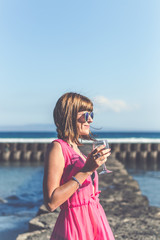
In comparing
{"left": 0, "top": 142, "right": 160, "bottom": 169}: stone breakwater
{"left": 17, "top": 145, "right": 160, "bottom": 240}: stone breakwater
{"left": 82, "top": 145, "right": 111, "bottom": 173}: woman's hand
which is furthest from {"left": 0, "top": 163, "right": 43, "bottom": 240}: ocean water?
{"left": 0, "top": 142, "right": 160, "bottom": 169}: stone breakwater

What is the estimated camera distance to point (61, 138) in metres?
1.98

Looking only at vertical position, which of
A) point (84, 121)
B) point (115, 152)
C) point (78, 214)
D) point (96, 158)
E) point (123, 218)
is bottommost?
point (123, 218)

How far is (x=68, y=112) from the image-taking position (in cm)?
191

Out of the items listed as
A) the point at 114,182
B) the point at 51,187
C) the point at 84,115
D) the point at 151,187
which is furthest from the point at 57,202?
the point at 151,187

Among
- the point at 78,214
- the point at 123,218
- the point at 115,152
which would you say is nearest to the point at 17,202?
the point at 123,218

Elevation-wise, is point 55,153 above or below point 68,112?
below

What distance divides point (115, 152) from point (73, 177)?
19329 millimetres

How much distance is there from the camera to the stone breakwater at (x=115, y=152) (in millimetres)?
20297

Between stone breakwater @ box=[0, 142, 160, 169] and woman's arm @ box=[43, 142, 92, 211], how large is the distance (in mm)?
18559

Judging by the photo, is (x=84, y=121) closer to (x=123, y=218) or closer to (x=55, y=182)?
(x=55, y=182)

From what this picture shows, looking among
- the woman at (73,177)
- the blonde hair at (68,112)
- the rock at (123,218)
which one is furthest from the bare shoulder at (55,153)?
the rock at (123,218)

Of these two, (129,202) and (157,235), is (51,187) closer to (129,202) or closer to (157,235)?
(157,235)

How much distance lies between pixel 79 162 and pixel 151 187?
9503mm

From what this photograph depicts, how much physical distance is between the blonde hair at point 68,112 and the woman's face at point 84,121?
0.08 feet
